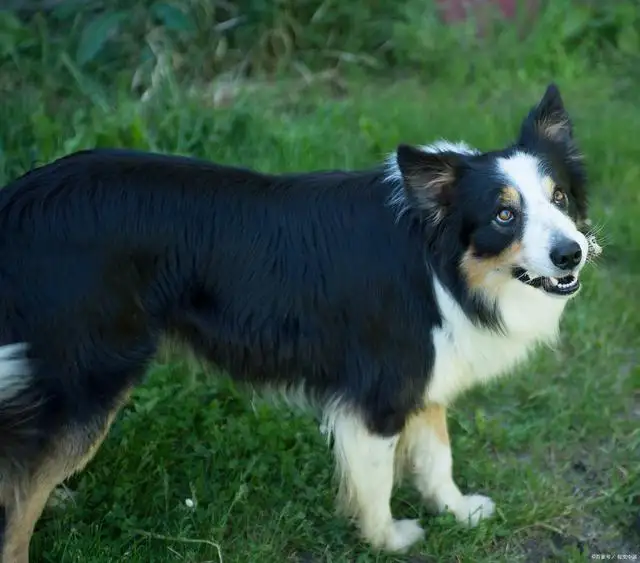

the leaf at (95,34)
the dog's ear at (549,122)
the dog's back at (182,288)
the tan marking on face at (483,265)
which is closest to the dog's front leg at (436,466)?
the dog's back at (182,288)

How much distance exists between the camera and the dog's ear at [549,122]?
9.89 ft

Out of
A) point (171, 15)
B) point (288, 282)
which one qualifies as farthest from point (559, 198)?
point (171, 15)

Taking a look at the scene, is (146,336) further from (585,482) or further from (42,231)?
(585,482)

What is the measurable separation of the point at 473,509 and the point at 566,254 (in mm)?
1159

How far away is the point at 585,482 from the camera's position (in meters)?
3.61

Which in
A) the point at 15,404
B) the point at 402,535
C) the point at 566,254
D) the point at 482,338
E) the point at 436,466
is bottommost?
the point at 402,535

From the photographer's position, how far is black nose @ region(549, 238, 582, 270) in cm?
269

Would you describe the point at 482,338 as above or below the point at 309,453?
above

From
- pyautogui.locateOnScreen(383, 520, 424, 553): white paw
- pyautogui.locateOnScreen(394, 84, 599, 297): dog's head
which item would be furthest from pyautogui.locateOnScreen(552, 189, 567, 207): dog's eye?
pyautogui.locateOnScreen(383, 520, 424, 553): white paw

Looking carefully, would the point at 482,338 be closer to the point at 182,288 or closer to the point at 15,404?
the point at 182,288

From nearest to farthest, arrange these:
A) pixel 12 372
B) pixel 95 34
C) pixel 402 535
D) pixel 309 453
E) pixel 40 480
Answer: pixel 12 372 → pixel 40 480 → pixel 402 535 → pixel 309 453 → pixel 95 34

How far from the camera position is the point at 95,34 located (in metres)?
5.46

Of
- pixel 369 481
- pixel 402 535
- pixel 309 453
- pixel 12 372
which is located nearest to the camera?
pixel 12 372

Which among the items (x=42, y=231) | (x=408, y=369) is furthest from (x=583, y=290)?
(x=42, y=231)
